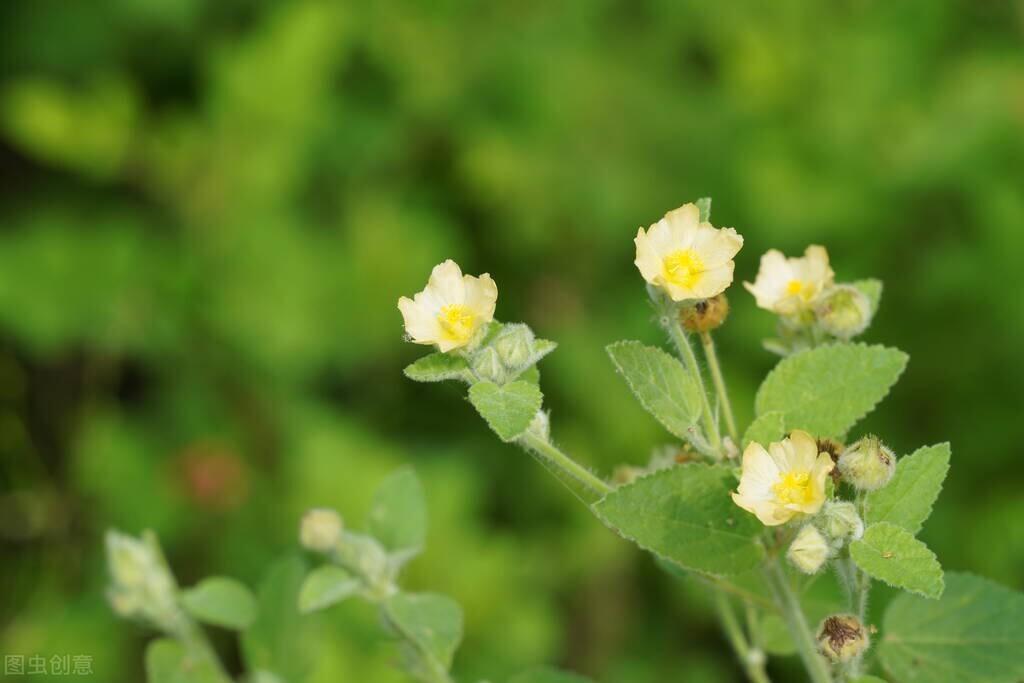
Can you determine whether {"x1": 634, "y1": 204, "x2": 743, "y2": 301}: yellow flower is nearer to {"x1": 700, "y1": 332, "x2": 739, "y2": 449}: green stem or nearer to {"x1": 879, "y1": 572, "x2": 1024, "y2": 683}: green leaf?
{"x1": 700, "y1": 332, "x2": 739, "y2": 449}: green stem

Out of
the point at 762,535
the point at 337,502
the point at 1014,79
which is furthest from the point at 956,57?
the point at 762,535

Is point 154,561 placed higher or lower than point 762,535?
higher

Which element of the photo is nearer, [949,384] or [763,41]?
[949,384]

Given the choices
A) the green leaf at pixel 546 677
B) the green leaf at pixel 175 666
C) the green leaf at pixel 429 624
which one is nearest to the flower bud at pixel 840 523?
the green leaf at pixel 546 677

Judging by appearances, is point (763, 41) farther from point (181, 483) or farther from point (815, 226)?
point (181, 483)

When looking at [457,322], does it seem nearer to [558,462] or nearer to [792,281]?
[558,462]

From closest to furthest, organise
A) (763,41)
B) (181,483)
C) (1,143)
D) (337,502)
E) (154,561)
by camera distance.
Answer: (154,561)
(337,502)
(181,483)
(763,41)
(1,143)
